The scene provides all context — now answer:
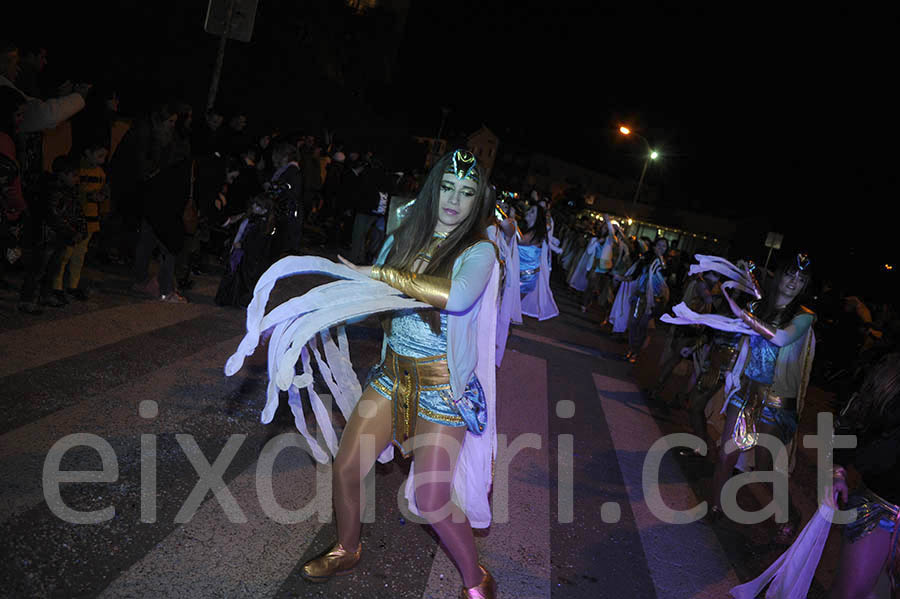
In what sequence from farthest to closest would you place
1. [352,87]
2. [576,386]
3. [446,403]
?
[352,87] → [576,386] → [446,403]

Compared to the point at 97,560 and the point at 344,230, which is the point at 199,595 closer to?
the point at 97,560

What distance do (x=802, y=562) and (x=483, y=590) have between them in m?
1.83

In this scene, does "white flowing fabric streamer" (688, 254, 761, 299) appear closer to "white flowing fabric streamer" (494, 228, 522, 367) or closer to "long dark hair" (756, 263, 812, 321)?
"long dark hair" (756, 263, 812, 321)

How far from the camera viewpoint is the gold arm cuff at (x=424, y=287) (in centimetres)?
284

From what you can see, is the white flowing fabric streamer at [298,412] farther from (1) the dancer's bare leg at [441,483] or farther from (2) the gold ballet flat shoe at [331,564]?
(1) the dancer's bare leg at [441,483]

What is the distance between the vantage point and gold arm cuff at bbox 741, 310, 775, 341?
16.4 feet

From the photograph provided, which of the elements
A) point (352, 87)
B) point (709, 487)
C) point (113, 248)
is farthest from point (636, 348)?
point (352, 87)

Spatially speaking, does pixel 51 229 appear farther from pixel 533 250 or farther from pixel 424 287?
pixel 533 250

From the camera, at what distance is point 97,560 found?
302 cm

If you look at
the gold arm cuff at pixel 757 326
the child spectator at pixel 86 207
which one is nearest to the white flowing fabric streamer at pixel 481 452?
the gold arm cuff at pixel 757 326

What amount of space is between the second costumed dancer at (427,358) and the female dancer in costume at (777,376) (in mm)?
2752

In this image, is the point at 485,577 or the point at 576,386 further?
the point at 576,386

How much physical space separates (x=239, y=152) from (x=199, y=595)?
29.0ft

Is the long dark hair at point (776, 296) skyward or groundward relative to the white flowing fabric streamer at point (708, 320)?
skyward
